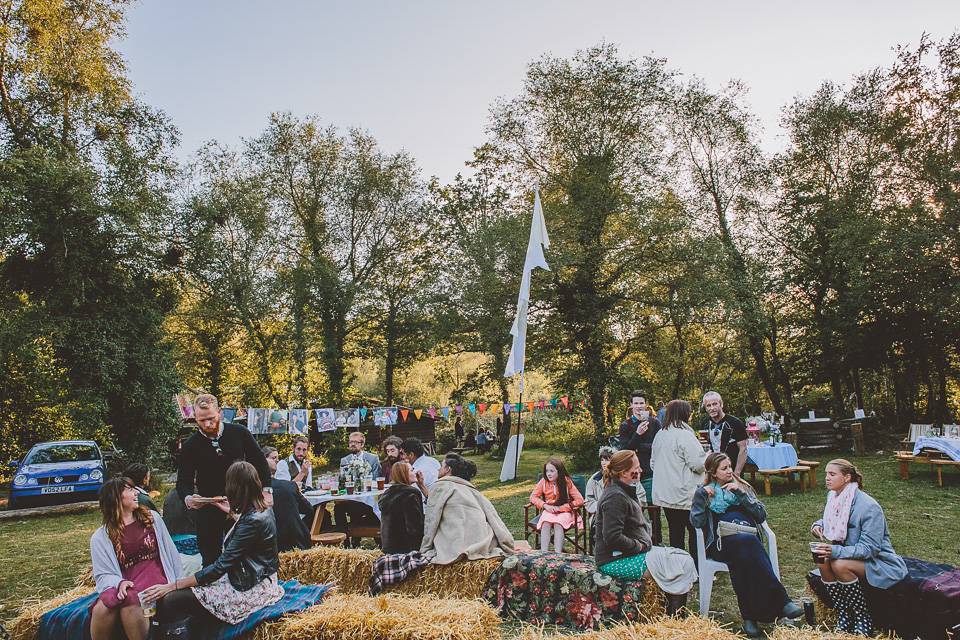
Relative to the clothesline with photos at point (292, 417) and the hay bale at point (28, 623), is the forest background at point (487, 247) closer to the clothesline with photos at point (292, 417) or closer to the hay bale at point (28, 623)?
the clothesline with photos at point (292, 417)

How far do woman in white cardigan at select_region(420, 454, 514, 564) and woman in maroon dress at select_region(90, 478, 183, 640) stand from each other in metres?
1.91

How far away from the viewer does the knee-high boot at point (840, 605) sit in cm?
370

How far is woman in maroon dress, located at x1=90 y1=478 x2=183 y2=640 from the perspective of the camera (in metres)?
3.56

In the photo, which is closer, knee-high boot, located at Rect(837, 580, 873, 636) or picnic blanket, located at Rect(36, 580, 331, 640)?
picnic blanket, located at Rect(36, 580, 331, 640)

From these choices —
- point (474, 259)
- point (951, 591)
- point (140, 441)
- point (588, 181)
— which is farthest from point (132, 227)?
point (951, 591)

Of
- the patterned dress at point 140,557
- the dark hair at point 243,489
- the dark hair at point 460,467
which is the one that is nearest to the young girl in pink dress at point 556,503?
the dark hair at point 460,467

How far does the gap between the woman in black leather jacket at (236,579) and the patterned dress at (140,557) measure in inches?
15.5

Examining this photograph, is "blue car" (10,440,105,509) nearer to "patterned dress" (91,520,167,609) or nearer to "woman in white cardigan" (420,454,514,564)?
"patterned dress" (91,520,167,609)

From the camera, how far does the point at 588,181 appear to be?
16.5m

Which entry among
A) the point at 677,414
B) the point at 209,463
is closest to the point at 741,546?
the point at 677,414

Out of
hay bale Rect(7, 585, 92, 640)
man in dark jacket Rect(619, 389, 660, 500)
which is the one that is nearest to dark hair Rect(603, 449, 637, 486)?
man in dark jacket Rect(619, 389, 660, 500)

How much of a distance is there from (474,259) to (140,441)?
1027 cm

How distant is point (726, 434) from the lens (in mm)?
5551

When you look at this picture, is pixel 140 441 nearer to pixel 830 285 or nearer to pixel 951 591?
pixel 951 591
